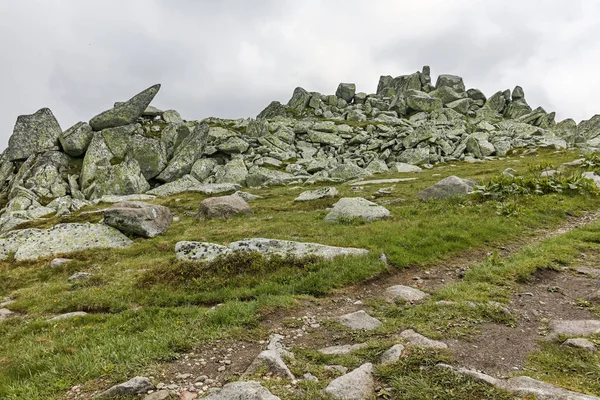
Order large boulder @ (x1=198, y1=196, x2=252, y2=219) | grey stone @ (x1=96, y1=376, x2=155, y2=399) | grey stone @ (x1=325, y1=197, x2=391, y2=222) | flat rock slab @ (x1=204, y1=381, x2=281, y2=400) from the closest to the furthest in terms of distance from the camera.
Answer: flat rock slab @ (x1=204, y1=381, x2=281, y2=400)
grey stone @ (x1=96, y1=376, x2=155, y2=399)
grey stone @ (x1=325, y1=197, x2=391, y2=222)
large boulder @ (x1=198, y1=196, x2=252, y2=219)

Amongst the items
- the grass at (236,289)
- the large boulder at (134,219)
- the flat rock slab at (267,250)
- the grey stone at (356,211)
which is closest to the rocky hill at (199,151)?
the large boulder at (134,219)

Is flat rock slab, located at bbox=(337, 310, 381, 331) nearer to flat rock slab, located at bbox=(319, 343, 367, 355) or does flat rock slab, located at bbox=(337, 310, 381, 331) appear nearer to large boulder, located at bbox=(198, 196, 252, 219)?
flat rock slab, located at bbox=(319, 343, 367, 355)

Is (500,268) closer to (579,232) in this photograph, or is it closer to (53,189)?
(579,232)

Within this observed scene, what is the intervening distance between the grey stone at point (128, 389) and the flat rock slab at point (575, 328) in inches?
373

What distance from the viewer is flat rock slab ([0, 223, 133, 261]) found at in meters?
23.7

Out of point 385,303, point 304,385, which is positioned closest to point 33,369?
point 304,385

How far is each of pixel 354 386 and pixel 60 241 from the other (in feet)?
82.5

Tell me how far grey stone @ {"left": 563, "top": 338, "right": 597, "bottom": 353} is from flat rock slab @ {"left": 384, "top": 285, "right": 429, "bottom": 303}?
15.0ft

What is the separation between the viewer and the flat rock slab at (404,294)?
12289 millimetres

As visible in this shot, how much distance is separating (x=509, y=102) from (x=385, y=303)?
149910 mm

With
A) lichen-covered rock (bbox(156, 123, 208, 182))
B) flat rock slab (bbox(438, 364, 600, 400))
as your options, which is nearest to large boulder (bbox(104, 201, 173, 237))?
flat rock slab (bbox(438, 364, 600, 400))

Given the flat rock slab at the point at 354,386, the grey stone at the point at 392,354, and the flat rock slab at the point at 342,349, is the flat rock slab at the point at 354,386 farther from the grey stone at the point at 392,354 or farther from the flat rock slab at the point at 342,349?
the flat rock slab at the point at 342,349

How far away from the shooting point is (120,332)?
35.3ft

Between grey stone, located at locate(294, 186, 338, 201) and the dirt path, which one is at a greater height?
grey stone, located at locate(294, 186, 338, 201)
